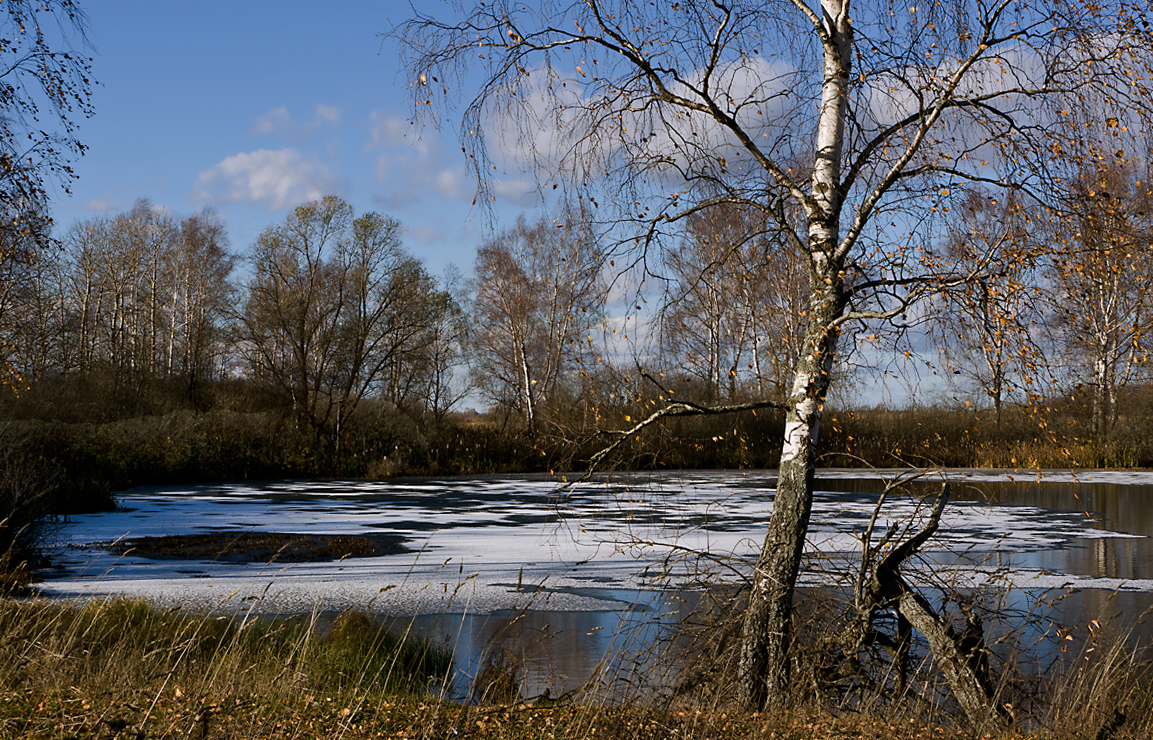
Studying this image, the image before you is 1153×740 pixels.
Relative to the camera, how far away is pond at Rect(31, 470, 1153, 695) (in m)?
6.81

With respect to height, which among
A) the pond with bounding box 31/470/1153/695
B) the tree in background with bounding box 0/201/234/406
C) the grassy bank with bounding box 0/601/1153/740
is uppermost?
the tree in background with bounding box 0/201/234/406

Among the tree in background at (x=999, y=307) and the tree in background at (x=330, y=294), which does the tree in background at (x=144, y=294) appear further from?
the tree in background at (x=999, y=307)

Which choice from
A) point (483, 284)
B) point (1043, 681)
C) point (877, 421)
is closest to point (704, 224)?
point (1043, 681)

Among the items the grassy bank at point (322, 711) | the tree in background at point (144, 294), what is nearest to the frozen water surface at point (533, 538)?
the grassy bank at point (322, 711)

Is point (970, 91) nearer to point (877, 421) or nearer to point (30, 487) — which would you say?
point (30, 487)

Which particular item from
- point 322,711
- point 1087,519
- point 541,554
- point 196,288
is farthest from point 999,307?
point 196,288

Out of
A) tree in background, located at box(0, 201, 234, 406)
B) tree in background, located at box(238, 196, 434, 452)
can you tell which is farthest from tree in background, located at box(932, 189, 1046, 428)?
tree in background, located at box(0, 201, 234, 406)

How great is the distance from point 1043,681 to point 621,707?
141 inches

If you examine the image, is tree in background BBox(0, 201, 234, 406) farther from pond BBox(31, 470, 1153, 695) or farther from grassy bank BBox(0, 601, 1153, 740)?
grassy bank BBox(0, 601, 1153, 740)

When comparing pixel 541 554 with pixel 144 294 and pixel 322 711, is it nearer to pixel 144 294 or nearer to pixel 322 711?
pixel 322 711

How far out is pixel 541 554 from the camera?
10.9 meters

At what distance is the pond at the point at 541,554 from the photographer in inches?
268

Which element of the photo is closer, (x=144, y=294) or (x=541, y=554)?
(x=541, y=554)

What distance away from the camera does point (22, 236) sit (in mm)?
9875
